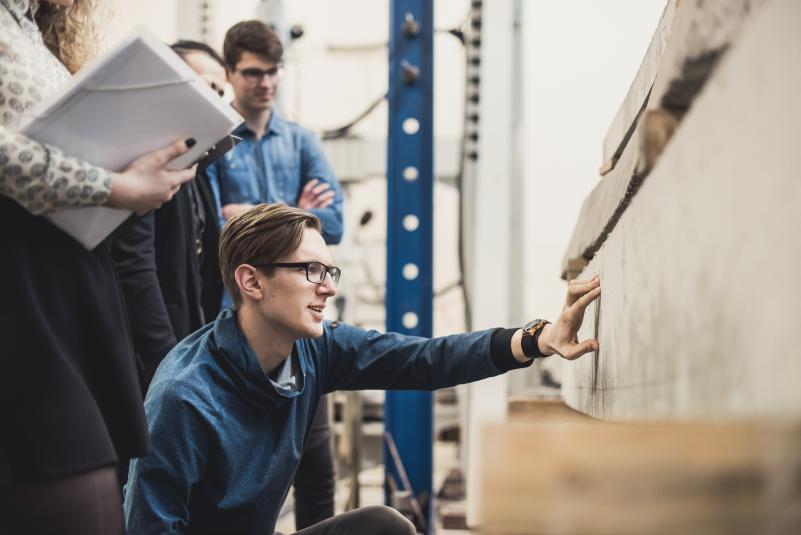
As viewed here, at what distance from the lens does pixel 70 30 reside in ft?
4.07

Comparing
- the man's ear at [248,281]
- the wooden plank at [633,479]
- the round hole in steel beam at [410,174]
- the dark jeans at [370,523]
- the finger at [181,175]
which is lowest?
the dark jeans at [370,523]

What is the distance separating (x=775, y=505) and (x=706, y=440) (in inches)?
1.9

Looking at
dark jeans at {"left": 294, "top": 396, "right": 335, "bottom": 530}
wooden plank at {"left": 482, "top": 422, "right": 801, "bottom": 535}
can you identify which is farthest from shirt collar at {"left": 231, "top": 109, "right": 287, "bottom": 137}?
wooden plank at {"left": 482, "top": 422, "right": 801, "bottom": 535}

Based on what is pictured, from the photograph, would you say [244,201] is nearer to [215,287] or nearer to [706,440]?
[215,287]

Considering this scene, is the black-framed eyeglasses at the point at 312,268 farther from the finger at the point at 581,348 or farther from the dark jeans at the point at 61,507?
the dark jeans at the point at 61,507

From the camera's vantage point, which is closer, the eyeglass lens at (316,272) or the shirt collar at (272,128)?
the eyeglass lens at (316,272)

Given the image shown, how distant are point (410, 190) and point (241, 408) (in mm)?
1852

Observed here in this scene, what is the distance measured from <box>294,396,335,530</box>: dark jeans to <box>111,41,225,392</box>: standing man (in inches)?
15.8

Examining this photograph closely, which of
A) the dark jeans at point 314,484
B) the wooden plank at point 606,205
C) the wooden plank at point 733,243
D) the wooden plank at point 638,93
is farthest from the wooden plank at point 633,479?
the dark jeans at point 314,484

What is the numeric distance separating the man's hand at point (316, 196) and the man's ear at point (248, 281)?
2.51 feet

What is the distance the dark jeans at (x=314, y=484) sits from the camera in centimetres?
220

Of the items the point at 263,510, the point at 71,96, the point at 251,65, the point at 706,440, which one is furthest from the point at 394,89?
the point at 706,440

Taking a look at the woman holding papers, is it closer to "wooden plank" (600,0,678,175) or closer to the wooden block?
"wooden plank" (600,0,678,175)

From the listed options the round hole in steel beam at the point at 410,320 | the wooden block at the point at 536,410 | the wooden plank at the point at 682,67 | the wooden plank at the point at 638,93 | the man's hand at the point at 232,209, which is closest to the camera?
the wooden plank at the point at 682,67
